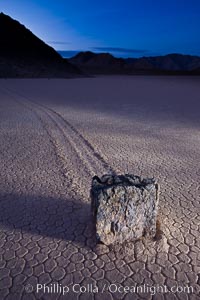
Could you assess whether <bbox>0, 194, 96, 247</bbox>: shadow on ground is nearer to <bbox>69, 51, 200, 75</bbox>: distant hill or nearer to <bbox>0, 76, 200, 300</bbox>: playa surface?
<bbox>0, 76, 200, 300</bbox>: playa surface

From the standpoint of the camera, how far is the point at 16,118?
898 cm

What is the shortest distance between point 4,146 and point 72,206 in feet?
9.96

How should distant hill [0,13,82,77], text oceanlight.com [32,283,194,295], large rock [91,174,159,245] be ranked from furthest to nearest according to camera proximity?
distant hill [0,13,82,77] < large rock [91,174,159,245] < text oceanlight.com [32,283,194,295]

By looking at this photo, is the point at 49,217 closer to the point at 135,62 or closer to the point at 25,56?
the point at 25,56

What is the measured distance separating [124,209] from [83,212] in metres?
0.82

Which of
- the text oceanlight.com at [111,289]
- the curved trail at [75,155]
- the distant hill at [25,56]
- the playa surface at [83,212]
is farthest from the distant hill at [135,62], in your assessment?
the text oceanlight.com at [111,289]

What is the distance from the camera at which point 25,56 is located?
51.6 meters

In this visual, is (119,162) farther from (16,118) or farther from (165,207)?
(16,118)

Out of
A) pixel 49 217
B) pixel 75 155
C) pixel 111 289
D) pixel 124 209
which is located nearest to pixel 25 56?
pixel 75 155

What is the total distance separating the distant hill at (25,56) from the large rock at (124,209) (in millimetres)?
37136

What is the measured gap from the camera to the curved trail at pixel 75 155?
14.4ft

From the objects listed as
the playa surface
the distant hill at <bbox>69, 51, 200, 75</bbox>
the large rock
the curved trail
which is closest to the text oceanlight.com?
the playa surface

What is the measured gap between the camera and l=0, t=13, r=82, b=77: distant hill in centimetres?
4209

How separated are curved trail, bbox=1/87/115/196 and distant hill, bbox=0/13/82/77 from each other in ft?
106
